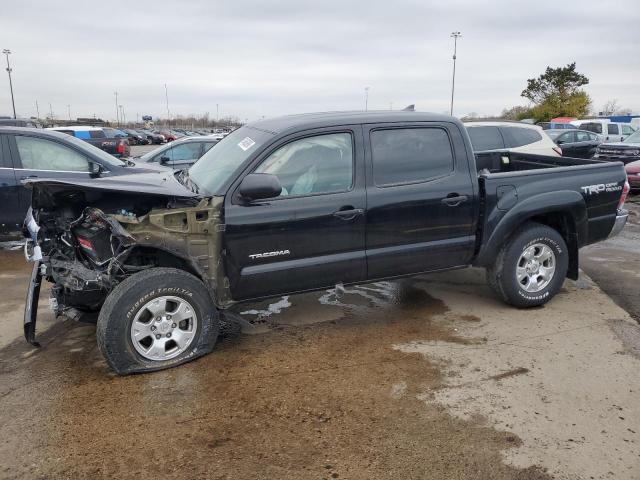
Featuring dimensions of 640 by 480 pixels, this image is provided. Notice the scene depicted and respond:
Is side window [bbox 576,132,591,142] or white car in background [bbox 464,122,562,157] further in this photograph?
side window [bbox 576,132,591,142]

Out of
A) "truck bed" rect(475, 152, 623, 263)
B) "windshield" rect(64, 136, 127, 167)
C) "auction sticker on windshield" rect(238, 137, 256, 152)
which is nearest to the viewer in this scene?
"auction sticker on windshield" rect(238, 137, 256, 152)

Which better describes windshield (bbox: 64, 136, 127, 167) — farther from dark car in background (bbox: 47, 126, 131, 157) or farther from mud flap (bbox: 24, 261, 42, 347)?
dark car in background (bbox: 47, 126, 131, 157)

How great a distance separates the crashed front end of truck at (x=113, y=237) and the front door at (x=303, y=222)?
197 mm

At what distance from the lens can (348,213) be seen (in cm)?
425

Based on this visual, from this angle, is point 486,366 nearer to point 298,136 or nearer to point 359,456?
point 359,456

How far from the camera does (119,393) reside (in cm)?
363

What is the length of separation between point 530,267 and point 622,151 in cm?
1202

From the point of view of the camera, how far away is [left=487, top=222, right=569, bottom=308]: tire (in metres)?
4.95

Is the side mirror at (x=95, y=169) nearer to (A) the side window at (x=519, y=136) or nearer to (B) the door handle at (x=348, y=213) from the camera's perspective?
(B) the door handle at (x=348, y=213)

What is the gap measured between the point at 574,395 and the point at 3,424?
364 centimetres

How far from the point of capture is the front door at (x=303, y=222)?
13.3 ft

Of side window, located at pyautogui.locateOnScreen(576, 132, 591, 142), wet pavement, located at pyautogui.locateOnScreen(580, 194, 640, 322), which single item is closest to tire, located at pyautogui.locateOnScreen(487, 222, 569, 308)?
wet pavement, located at pyautogui.locateOnScreen(580, 194, 640, 322)

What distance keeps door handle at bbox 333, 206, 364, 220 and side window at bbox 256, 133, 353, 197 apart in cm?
16

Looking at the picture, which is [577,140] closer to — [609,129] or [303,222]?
[609,129]
